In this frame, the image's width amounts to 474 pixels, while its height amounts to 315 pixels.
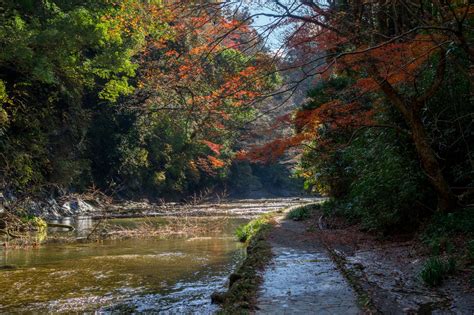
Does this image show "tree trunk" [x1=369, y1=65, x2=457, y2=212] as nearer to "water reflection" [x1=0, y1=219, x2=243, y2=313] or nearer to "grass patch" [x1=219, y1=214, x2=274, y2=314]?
"grass patch" [x1=219, y1=214, x2=274, y2=314]

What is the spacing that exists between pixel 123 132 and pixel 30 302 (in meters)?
25.1

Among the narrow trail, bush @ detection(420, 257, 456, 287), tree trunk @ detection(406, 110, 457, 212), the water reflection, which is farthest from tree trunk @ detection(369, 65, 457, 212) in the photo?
the water reflection

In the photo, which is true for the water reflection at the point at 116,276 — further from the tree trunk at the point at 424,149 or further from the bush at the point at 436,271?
the tree trunk at the point at 424,149

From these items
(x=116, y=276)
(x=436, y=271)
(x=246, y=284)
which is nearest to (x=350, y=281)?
(x=436, y=271)

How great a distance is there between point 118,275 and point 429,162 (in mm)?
6270

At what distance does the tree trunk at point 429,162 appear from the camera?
8.06 m

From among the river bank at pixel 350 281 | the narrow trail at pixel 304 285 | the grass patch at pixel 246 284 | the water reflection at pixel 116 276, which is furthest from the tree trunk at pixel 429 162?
the water reflection at pixel 116 276

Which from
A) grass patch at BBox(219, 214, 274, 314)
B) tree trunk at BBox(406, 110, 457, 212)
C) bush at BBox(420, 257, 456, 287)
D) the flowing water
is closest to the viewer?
grass patch at BBox(219, 214, 274, 314)

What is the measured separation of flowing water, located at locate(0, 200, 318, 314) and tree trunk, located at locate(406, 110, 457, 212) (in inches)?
169

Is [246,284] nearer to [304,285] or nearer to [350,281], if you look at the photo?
[304,285]

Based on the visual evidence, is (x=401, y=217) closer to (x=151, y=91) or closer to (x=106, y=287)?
(x=106, y=287)

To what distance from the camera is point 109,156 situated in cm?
3059

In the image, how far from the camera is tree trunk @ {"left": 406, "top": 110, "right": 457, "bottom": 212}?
8062mm

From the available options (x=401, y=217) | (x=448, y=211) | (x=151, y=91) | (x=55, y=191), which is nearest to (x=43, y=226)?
(x=151, y=91)
